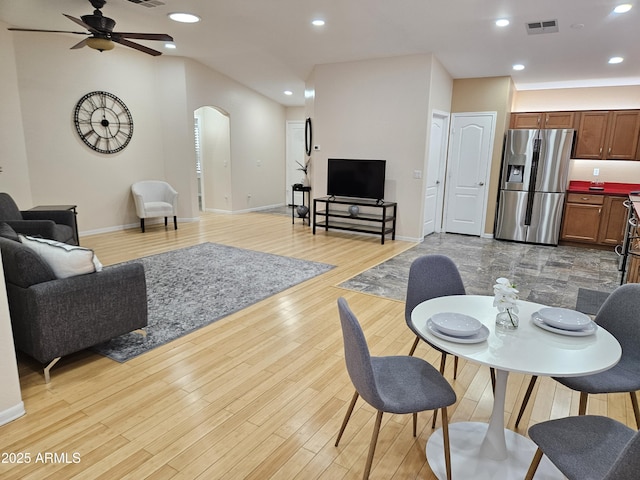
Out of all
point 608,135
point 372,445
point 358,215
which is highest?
point 608,135

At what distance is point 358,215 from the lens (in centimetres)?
677

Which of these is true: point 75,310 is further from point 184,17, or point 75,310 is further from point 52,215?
point 184,17

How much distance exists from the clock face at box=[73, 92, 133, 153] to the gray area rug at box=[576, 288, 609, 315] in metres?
A: 7.03

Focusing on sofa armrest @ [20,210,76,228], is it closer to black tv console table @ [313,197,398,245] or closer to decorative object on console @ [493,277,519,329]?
black tv console table @ [313,197,398,245]

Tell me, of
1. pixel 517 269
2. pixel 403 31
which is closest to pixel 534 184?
pixel 517 269

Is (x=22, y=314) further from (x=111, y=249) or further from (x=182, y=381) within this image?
(x=111, y=249)

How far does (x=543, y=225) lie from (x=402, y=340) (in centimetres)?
466

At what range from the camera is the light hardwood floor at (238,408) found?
1.84m

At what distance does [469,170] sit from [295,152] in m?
4.70

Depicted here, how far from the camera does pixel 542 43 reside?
5.00 meters

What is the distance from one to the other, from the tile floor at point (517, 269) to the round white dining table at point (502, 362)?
205 cm

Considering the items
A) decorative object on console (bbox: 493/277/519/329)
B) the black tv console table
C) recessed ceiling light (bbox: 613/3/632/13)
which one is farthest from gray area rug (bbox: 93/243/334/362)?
recessed ceiling light (bbox: 613/3/632/13)

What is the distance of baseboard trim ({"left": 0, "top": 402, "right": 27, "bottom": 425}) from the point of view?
81.1 inches

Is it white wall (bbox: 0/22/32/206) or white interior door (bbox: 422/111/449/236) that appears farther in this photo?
white interior door (bbox: 422/111/449/236)
